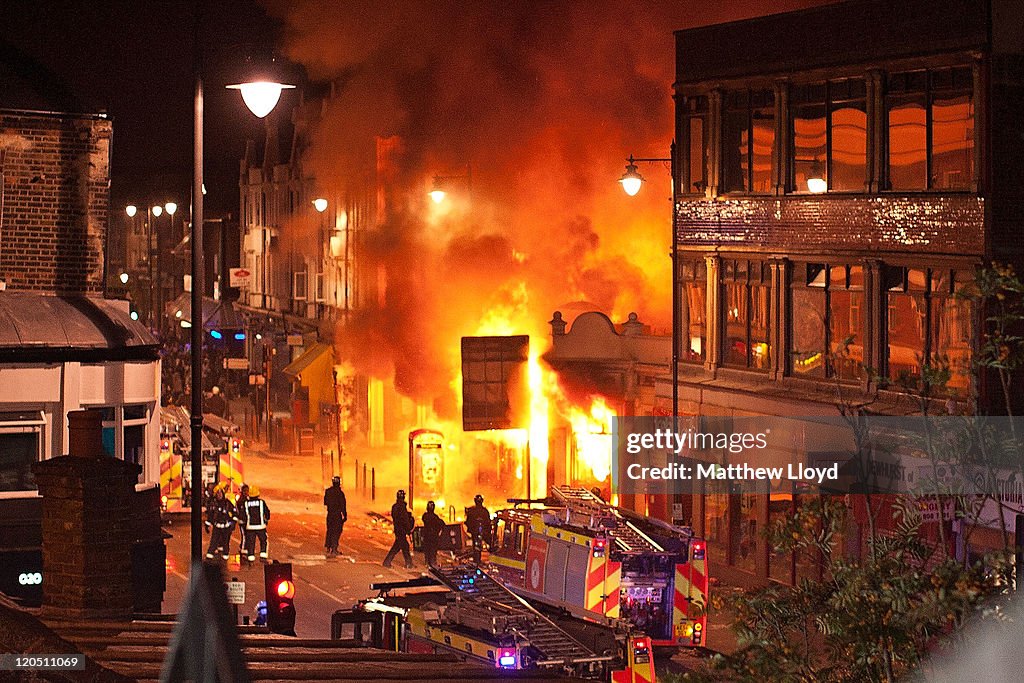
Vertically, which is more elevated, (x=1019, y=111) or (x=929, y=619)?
(x=1019, y=111)

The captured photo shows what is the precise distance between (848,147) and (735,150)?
300cm

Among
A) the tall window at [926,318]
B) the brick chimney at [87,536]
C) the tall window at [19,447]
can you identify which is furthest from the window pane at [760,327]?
the brick chimney at [87,536]

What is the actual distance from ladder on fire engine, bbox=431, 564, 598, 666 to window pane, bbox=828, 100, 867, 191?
11.5 m

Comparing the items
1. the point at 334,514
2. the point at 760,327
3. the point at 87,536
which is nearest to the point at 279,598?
the point at 87,536

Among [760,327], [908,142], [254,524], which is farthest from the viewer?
[760,327]

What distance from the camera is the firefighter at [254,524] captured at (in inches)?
1032

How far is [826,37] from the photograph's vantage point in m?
27.0

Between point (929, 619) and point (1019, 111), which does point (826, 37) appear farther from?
point (929, 619)

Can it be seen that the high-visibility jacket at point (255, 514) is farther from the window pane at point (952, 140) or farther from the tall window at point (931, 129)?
the window pane at point (952, 140)

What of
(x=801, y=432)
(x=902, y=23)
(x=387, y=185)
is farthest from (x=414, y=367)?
(x=902, y=23)

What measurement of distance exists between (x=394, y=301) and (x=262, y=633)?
31.8m

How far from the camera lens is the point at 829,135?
89.2ft

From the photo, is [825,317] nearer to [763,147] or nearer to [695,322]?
[763,147]

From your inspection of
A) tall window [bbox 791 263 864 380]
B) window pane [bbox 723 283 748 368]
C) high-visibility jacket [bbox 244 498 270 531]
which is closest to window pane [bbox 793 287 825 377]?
tall window [bbox 791 263 864 380]
